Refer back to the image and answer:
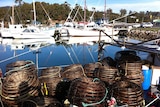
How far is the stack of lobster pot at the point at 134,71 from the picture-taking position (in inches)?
265

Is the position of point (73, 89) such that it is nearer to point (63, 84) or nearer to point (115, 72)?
point (63, 84)

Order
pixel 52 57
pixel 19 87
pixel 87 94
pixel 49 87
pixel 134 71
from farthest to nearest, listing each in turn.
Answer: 1. pixel 52 57
2. pixel 134 71
3. pixel 49 87
4. pixel 19 87
5. pixel 87 94

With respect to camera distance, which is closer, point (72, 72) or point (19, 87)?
point (19, 87)

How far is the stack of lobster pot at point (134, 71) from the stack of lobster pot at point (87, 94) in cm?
245

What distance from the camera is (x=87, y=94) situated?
438 cm

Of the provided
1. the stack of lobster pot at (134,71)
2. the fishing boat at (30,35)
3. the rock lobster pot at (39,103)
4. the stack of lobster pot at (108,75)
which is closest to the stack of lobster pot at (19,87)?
the rock lobster pot at (39,103)

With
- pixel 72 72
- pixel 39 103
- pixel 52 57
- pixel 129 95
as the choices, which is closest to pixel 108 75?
pixel 72 72

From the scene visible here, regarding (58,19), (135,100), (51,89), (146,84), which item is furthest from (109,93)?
(58,19)

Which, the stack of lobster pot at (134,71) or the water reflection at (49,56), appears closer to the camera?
the stack of lobster pot at (134,71)

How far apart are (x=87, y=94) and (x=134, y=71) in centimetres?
299

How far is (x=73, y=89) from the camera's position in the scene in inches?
180

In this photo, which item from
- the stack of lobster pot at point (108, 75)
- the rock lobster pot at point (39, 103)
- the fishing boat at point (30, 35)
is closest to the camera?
the rock lobster pot at point (39, 103)

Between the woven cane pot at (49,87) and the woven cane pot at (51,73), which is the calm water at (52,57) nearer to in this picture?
the woven cane pot at (51,73)

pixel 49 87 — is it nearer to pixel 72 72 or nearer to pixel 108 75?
pixel 72 72
